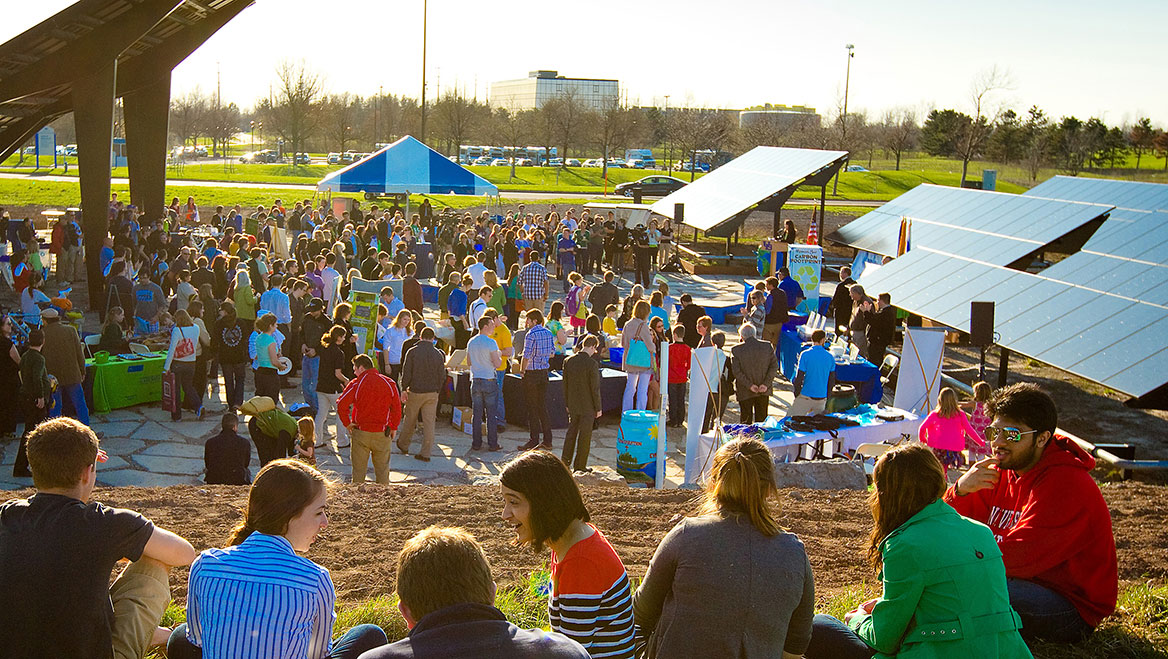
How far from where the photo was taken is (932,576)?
11.4 feet

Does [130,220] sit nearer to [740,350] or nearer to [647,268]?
[647,268]

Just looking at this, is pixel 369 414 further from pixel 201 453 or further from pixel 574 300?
pixel 574 300

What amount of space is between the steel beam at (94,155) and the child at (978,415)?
1586 cm

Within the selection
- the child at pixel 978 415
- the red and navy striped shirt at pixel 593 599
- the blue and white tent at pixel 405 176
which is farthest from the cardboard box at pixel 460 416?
the blue and white tent at pixel 405 176

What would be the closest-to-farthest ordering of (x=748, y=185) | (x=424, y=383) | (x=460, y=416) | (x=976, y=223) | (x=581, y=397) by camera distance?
(x=581, y=397) → (x=424, y=383) → (x=460, y=416) → (x=976, y=223) → (x=748, y=185)

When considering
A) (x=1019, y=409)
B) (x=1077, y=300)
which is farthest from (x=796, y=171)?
(x=1019, y=409)

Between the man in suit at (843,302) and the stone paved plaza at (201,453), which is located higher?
the man in suit at (843,302)

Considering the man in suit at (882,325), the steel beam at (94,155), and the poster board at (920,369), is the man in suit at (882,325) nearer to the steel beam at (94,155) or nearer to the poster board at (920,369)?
the poster board at (920,369)

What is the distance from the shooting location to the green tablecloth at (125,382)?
1214 centimetres

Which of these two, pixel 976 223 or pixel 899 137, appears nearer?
pixel 976 223

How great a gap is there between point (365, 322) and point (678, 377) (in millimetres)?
4367

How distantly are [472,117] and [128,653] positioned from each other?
7494 cm

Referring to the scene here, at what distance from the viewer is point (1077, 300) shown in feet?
46.6

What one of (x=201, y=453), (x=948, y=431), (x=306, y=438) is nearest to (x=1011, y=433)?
(x=948, y=431)
